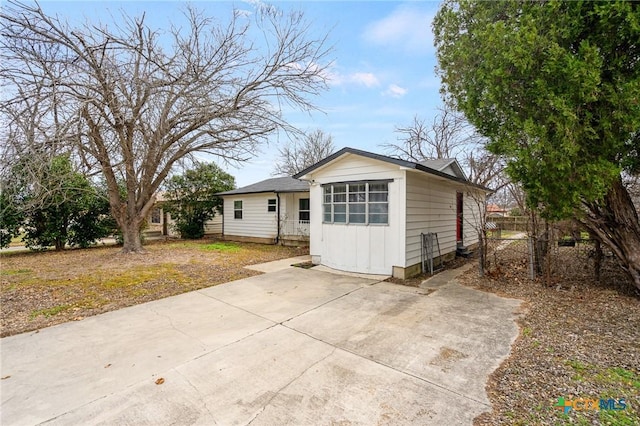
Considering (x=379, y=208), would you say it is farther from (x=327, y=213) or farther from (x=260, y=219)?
(x=260, y=219)

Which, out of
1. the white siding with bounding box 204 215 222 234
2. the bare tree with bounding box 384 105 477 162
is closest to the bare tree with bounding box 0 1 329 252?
the white siding with bounding box 204 215 222 234

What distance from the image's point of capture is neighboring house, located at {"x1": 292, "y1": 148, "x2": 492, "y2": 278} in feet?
21.9

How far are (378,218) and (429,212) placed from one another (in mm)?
1855

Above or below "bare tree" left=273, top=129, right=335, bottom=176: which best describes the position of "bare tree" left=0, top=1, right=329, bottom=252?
below

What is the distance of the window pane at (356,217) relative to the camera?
23.6 ft

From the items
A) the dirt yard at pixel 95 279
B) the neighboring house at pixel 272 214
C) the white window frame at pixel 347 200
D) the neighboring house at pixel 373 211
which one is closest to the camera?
the dirt yard at pixel 95 279

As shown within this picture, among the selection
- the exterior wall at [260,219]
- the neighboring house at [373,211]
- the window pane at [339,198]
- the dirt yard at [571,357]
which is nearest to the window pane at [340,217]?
the neighboring house at [373,211]

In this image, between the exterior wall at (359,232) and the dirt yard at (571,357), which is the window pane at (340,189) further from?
the dirt yard at (571,357)

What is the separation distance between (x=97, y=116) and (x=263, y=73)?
15.5 ft

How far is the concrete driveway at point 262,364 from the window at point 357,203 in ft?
8.35

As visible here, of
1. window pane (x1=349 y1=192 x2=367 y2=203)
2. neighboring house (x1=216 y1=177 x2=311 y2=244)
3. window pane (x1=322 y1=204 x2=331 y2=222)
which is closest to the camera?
window pane (x1=349 y1=192 x2=367 y2=203)

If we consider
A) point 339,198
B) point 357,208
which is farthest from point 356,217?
point 339,198

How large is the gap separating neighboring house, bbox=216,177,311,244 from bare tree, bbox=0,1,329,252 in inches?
143

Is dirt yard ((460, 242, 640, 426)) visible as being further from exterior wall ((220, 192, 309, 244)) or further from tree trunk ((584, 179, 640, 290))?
exterior wall ((220, 192, 309, 244))
